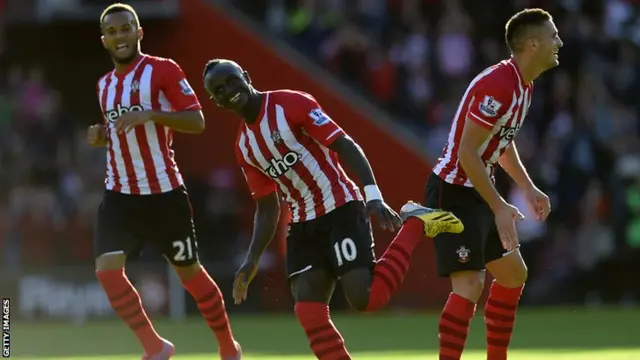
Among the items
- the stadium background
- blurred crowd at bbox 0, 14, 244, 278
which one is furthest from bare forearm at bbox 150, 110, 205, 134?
blurred crowd at bbox 0, 14, 244, 278

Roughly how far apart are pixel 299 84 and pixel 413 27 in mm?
1727

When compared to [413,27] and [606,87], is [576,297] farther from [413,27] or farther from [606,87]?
[413,27]

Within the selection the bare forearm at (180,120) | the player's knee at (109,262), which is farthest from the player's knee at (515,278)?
the player's knee at (109,262)

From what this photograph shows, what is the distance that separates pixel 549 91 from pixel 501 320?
10160 millimetres

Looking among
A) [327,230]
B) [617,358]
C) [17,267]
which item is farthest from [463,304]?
[17,267]

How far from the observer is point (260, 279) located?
55.2ft

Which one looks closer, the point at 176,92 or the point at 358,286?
the point at 358,286

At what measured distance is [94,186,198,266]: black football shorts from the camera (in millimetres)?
8930

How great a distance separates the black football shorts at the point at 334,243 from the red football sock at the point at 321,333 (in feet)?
0.75

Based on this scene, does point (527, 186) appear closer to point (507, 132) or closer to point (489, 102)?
point (507, 132)

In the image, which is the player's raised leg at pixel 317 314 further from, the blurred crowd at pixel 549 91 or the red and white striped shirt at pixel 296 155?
the blurred crowd at pixel 549 91

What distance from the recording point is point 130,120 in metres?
8.61

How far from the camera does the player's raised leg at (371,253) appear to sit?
756 cm

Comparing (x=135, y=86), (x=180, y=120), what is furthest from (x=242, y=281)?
(x=135, y=86)
